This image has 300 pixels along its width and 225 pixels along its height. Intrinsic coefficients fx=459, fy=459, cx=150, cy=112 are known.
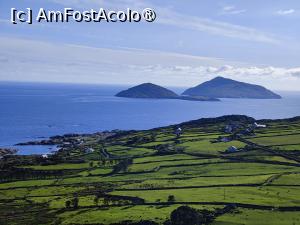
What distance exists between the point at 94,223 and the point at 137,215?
24.9 ft

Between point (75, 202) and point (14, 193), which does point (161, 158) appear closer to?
point (14, 193)

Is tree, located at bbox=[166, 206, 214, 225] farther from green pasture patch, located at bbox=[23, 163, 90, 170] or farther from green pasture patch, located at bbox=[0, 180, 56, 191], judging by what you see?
green pasture patch, located at bbox=[23, 163, 90, 170]

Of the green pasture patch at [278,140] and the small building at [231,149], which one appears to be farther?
the green pasture patch at [278,140]

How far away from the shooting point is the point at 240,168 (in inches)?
4793

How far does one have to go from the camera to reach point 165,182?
10881 centimetres

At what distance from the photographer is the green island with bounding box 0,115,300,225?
80.4 m

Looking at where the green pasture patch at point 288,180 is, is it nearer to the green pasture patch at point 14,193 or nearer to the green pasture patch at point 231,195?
the green pasture patch at point 231,195

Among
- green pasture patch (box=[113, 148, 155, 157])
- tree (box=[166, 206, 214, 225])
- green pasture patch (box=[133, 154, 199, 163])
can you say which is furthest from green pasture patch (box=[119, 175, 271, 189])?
green pasture patch (box=[113, 148, 155, 157])

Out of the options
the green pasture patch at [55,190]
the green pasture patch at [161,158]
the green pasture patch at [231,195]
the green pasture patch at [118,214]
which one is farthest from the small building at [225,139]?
the green pasture patch at [118,214]

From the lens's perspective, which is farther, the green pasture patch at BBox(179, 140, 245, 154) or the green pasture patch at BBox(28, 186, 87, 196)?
the green pasture patch at BBox(179, 140, 245, 154)

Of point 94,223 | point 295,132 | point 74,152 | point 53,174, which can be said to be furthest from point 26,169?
point 295,132

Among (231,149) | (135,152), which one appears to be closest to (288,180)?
(231,149)

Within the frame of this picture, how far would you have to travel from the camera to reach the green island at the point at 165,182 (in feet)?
264

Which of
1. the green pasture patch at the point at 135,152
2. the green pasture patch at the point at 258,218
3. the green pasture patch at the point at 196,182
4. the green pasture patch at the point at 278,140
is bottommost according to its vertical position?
the green pasture patch at the point at 258,218
